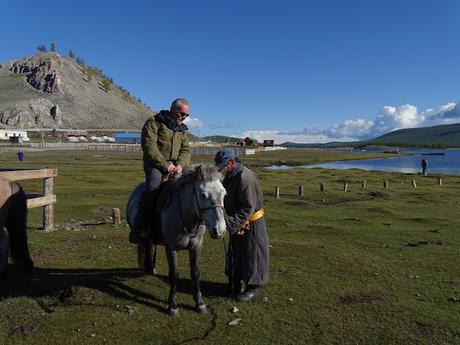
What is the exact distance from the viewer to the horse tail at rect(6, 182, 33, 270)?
27.9ft

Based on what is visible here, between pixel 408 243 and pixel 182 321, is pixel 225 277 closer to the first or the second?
pixel 182 321

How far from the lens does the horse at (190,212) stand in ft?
21.9

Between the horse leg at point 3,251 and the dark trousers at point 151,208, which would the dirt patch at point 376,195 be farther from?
the horse leg at point 3,251

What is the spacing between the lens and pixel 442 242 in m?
14.3

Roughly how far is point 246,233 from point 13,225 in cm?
464

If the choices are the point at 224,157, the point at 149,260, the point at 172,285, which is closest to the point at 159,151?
the point at 224,157

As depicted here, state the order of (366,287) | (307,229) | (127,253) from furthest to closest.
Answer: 1. (307,229)
2. (127,253)
3. (366,287)

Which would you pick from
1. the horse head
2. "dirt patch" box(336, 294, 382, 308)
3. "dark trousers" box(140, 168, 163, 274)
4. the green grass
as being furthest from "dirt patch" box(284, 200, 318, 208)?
the horse head

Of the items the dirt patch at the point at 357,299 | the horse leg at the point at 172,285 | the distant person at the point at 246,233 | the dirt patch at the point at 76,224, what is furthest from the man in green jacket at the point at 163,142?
the dirt patch at the point at 76,224

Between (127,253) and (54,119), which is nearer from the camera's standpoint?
(127,253)

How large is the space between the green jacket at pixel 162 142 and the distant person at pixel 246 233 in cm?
105

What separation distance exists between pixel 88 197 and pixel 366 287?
17838 mm

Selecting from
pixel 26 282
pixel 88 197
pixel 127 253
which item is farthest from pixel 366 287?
pixel 88 197

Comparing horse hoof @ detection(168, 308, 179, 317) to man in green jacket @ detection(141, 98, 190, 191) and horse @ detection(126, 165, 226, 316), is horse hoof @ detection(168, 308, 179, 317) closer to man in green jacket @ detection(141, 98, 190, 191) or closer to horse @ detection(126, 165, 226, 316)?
horse @ detection(126, 165, 226, 316)
